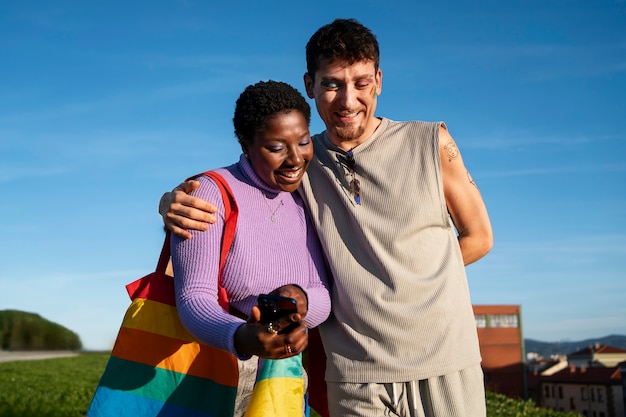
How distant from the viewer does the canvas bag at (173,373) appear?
2832 millimetres

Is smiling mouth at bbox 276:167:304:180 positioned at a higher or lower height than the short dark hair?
lower

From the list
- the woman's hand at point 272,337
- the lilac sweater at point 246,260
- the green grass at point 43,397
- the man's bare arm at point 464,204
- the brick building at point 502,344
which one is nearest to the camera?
the woman's hand at point 272,337

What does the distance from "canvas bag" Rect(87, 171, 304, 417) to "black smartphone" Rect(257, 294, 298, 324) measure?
0.41 m

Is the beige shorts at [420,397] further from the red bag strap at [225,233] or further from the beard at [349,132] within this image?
the beard at [349,132]

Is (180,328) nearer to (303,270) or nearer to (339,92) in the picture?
(303,270)

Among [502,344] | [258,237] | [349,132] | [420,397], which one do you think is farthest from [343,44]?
[502,344]

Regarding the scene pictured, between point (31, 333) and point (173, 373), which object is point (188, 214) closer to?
point (173, 373)

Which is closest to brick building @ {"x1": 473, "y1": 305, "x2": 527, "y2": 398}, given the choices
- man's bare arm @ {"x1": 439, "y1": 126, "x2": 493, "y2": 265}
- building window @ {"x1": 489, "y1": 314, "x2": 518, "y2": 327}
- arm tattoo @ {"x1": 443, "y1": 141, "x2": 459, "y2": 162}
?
building window @ {"x1": 489, "y1": 314, "x2": 518, "y2": 327}

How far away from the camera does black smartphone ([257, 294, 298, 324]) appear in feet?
7.89

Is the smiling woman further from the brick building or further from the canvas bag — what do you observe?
the brick building

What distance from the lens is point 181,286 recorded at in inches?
109

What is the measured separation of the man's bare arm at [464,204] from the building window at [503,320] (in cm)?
4342

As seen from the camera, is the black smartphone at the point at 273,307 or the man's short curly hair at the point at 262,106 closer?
the black smartphone at the point at 273,307

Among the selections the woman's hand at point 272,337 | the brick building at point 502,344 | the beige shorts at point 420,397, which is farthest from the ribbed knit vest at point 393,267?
the brick building at point 502,344
